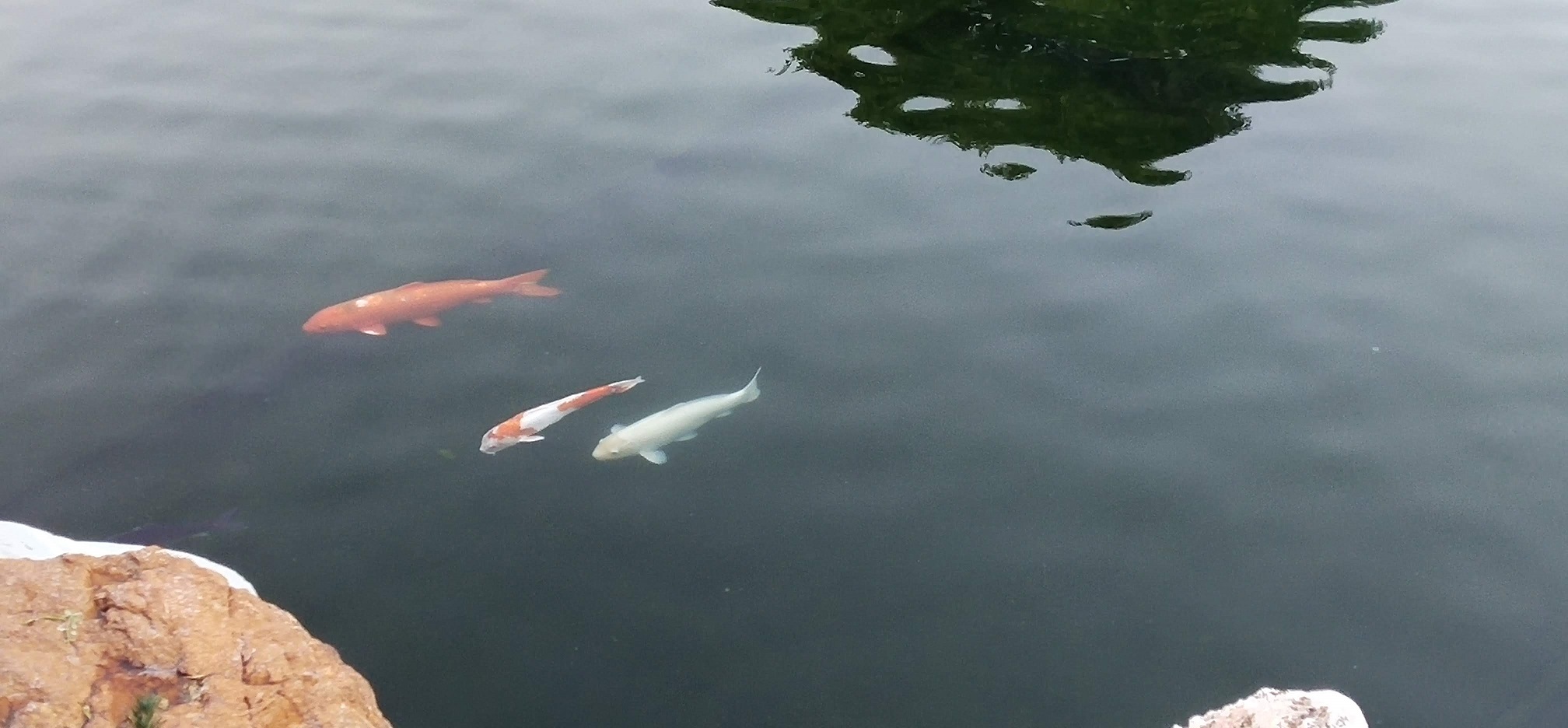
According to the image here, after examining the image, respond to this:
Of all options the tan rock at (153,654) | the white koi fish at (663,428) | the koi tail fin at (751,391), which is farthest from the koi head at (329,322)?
the tan rock at (153,654)

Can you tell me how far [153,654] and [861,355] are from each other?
157 inches

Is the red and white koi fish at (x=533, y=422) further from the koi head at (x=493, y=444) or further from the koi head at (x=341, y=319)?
the koi head at (x=341, y=319)

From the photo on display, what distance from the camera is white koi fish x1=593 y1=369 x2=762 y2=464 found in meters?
6.02

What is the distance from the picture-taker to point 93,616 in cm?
370

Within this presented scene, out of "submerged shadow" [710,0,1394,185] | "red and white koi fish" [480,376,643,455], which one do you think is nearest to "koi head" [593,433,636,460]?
"red and white koi fish" [480,376,643,455]

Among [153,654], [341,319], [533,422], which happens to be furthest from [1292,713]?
[341,319]

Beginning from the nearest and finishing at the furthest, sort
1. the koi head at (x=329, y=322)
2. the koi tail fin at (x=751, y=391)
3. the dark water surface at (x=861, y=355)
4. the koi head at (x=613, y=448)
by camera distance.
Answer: the dark water surface at (x=861, y=355) < the koi head at (x=613, y=448) < the koi tail fin at (x=751, y=391) < the koi head at (x=329, y=322)

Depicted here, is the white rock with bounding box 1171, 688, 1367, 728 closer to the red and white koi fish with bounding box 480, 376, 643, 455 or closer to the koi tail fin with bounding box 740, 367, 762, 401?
the koi tail fin with bounding box 740, 367, 762, 401

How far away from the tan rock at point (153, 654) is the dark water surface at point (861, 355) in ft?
3.51

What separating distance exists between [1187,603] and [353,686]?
11.5ft

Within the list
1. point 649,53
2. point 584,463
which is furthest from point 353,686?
point 649,53

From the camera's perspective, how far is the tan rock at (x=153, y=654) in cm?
338

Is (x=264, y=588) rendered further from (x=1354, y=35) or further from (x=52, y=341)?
(x=1354, y=35)

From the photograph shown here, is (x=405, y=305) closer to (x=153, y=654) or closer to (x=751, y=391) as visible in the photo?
(x=751, y=391)
